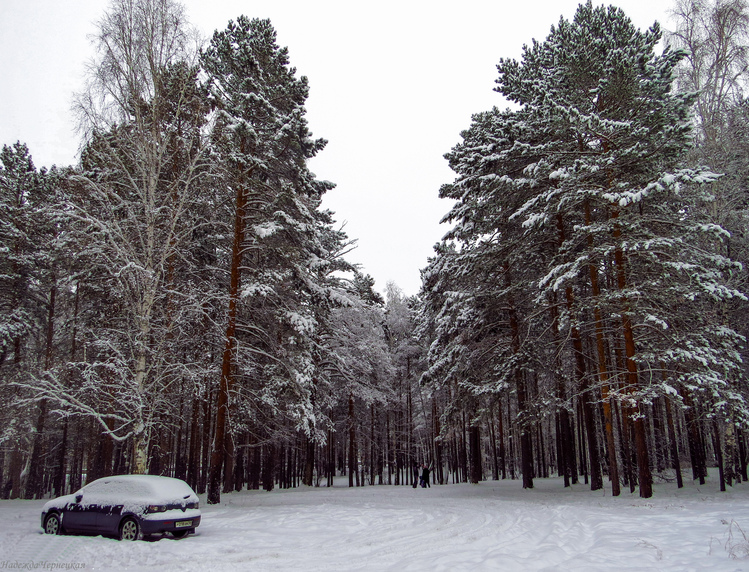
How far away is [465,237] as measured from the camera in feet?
72.8

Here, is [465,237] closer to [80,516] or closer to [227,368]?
[227,368]

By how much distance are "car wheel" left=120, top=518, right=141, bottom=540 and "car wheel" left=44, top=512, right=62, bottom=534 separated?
205 cm

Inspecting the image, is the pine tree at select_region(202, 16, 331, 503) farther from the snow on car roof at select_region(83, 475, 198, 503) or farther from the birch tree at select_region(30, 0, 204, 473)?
the snow on car roof at select_region(83, 475, 198, 503)

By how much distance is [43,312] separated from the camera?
83.5 feet

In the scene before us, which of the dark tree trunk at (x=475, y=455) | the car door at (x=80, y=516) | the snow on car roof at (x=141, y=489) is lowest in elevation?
the dark tree trunk at (x=475, y=455)

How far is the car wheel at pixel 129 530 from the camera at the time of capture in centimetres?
981

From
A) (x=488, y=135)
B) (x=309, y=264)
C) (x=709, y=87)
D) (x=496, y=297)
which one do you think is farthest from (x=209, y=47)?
(x=709, y=87)

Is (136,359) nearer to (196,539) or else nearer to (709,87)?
(196,539)

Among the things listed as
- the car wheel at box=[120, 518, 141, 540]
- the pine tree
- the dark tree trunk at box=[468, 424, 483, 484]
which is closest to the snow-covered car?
the car wheel at box=[120, 518, 141, 540]

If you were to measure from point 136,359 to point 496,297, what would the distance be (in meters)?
15.2

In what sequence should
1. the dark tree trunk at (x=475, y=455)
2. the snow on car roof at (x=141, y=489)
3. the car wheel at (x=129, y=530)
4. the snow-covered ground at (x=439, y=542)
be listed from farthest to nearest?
the dark tree trunk at (x=475, y=455) < the snow on car roof at (x=141, y=489) < the car wheel at (x=129, y=530) < the snow-covered ground at (x=439, y=542)

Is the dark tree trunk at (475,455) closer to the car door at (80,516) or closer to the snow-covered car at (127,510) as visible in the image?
the snow-covered car at (127,510)

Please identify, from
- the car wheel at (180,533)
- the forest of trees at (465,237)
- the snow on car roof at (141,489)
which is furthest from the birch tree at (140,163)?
the car wheel at (180,533)

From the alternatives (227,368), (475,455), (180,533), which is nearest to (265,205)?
(227,368)
